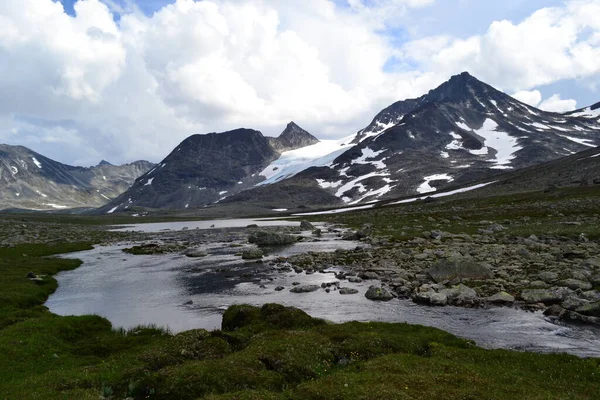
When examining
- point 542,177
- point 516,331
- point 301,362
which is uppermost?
point 542,177

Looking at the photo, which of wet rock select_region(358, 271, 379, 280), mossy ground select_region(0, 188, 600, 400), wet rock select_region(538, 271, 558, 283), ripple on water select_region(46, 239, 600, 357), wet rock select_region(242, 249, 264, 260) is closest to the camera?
mossy ground select_region(0, 188, 600, 400)

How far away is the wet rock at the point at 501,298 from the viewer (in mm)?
29781

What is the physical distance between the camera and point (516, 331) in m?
24.4

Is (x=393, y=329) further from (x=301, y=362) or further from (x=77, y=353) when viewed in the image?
(x=77, y=353)

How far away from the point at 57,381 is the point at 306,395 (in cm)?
1106

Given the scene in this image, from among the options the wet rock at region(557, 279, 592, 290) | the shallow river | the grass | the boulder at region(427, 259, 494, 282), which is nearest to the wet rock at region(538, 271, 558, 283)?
the wet rock at region(557, 279, 592, 290)

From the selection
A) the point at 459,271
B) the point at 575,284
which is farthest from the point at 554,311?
the point at 459,271

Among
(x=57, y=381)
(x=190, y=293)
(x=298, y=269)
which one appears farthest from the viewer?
(x=298, y=269)

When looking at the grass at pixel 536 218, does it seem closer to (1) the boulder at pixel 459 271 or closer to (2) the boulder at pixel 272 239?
(2) the boulder at pixel 272 239

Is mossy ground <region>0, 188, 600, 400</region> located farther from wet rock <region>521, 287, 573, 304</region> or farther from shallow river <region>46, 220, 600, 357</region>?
wet rock <region>521, 287, 573, 304</region>

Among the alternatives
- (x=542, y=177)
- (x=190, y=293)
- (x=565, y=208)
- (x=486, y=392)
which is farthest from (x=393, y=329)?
(x=542, y=177)

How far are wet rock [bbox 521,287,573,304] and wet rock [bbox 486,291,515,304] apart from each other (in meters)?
0.97

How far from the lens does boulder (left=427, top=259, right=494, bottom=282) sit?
36594 millimetres

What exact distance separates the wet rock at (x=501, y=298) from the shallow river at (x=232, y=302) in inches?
61.7
